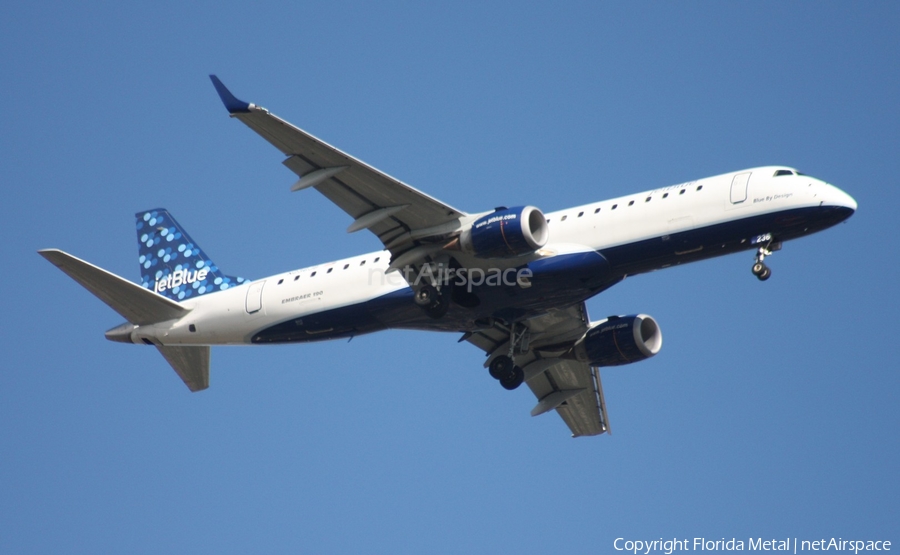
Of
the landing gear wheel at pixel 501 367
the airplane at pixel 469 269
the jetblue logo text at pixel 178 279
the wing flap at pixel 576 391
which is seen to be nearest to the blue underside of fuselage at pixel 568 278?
the airplane at pixel 469 269

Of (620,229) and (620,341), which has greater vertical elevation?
(620,229)

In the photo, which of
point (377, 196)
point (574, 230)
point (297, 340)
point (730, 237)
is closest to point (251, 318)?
point (297, 340)

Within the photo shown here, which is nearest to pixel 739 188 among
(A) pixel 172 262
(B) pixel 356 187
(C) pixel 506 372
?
(C) pixel 506 372

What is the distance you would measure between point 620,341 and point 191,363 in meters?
15.0

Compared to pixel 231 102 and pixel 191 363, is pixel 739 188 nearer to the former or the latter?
pixel 231 102

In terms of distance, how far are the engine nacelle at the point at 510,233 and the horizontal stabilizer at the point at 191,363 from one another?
12141 millimetres

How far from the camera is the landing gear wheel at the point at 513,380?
40250mm

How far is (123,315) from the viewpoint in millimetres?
40094

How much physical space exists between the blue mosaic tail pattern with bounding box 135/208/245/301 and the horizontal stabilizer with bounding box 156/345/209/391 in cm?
186

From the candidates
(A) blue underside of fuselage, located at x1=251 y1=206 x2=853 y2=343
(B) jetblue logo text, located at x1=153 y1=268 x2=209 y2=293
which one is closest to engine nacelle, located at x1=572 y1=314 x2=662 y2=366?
(A) blue underside of fuselage, located at x1=251 y1=206 x2=853 y2=343

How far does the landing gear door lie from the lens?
39.3 metres

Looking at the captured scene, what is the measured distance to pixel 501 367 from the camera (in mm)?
40000

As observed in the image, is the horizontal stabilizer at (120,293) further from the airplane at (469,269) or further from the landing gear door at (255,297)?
the landing gear door at (255,297)

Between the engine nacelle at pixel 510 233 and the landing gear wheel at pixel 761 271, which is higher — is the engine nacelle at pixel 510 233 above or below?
below
